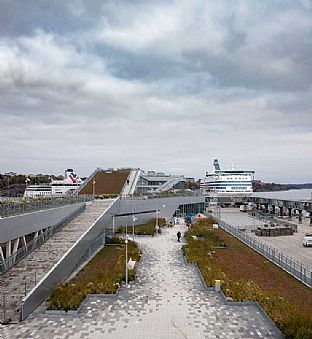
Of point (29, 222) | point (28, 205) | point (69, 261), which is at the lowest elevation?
point (69, 261)

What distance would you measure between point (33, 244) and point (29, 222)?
1462 millimetres

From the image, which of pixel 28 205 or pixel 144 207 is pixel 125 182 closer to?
pixel 144 207

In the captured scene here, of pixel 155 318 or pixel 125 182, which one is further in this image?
pixel 125 182

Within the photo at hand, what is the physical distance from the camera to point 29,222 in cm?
2195

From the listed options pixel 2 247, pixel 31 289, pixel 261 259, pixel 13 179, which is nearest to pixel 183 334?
pixel 31 289

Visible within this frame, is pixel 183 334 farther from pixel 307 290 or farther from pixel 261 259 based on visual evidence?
pixel 261 259

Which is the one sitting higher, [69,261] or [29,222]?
[29,222]

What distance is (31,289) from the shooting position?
15.4 m

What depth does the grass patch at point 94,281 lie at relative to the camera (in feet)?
51.2

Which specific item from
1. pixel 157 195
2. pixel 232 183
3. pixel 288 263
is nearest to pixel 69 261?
pixel 288 263

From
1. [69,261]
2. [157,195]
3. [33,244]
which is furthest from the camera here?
[157,195]

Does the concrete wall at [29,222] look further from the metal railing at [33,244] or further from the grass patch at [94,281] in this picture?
the grass patch at [94,281]

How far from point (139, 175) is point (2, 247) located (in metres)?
49.6

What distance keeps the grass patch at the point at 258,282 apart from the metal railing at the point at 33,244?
860 cm
